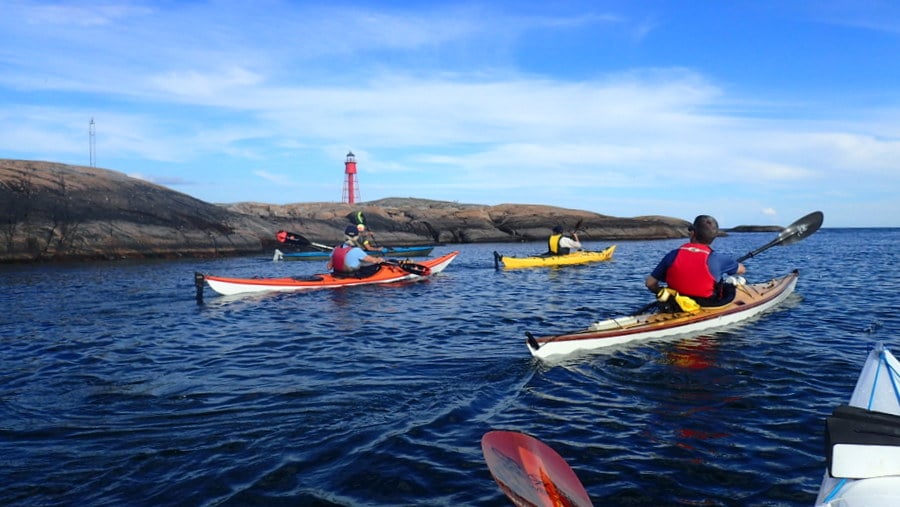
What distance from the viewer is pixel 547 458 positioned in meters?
3.22

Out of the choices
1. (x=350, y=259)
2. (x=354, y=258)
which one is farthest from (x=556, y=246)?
(x=350, y=259)

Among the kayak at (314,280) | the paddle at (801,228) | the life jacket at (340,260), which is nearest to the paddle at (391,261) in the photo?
the kayak at (314,280)

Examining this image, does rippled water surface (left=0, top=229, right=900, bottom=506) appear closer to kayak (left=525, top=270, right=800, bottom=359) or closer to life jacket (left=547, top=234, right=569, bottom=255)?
kayak (left=525, top=270, right=800, bottom=359)

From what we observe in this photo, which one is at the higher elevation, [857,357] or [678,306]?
[678,306]

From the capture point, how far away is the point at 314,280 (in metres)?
15.1

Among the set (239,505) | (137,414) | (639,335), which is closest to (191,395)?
(137,414)

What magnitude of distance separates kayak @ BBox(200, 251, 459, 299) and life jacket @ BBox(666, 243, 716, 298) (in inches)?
360

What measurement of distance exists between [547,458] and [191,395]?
Result: 4.30 meters

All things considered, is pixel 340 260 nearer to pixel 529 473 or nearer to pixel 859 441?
pixel 529 473

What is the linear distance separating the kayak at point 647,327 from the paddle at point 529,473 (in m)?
3.74

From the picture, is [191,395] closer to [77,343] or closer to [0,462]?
[0,462]

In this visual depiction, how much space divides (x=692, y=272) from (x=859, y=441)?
19.8ft

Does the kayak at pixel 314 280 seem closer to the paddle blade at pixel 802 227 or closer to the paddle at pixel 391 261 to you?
the paddle at pixel 391 261

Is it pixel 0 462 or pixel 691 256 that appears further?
pixel 691 256
